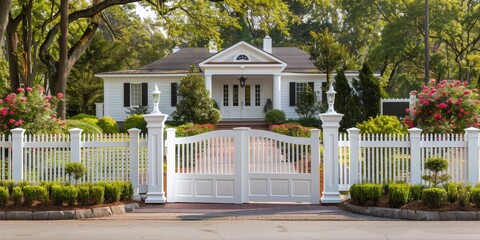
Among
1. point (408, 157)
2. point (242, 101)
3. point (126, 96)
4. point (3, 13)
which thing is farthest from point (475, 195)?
point (126, 96)

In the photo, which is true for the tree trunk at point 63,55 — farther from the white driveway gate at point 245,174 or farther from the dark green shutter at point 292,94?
the dark green shutter at point 292,94

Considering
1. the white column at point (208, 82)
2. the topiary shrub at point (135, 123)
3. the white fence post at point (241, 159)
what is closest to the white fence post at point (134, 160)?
the white fence post at point (241, 159)

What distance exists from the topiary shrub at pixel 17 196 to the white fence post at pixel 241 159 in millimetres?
4474

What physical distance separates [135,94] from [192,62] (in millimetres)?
4497

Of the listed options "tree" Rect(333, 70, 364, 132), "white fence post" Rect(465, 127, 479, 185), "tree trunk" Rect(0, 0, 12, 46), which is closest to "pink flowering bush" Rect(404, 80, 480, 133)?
"white fence post" Rect(465, 127, 479, 185)

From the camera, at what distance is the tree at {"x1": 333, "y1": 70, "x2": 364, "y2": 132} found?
3183 cm

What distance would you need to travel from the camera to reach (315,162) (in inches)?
600

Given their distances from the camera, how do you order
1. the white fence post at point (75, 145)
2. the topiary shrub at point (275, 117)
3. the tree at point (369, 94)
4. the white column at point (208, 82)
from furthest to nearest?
the white column at point (208, 82) < the topiary shrub at point (275, 117) < the tree at point (369, 94) < the white fence post at point (75, 145)

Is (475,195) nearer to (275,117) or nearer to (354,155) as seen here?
(354,155)

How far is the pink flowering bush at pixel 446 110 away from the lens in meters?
19.7

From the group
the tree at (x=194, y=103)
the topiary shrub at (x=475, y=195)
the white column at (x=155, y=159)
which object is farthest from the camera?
the tree at (x=194, y=103)

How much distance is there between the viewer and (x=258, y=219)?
13.5m

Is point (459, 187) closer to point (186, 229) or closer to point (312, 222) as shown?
point (312, 222)

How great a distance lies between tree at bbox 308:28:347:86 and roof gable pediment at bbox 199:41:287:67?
310cm
